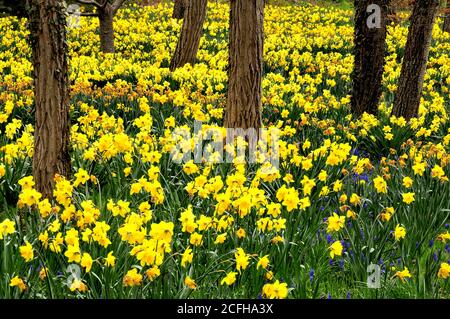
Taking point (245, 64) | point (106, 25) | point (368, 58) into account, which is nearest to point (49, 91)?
point (245, 64)

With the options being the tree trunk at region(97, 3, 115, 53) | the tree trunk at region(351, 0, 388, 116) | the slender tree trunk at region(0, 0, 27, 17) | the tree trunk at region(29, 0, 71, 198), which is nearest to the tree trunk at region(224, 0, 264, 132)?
the tree trunk at region(29, 0, 71, 198)

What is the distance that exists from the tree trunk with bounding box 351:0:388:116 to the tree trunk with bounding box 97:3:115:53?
6136 mm

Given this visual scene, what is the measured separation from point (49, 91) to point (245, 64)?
2.29m

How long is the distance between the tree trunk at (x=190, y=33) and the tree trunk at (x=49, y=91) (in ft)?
24.0

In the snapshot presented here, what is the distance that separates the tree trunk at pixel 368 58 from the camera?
8406 mm

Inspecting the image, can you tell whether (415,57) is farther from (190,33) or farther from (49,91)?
(49,91)

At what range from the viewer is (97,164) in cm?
585

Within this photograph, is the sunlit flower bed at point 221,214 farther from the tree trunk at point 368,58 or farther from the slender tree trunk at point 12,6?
the slender tree trunk at point 12,6

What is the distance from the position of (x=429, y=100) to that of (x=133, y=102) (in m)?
4.81

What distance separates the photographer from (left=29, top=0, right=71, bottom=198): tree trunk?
4.60 meters

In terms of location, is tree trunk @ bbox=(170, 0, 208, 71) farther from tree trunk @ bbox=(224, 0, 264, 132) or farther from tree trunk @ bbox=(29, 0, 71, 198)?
tree trunk @ bbox=(29, 0, 71, 198)

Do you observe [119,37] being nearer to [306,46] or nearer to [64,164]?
[306,46]
